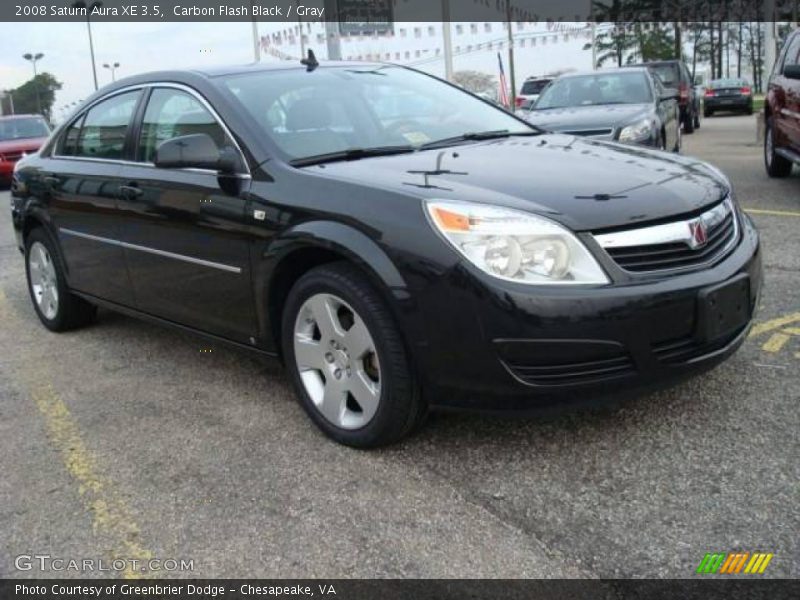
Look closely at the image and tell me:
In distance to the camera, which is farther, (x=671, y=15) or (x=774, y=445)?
(x=671, y=15)

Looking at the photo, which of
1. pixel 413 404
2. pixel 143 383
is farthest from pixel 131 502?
pixel 143 383

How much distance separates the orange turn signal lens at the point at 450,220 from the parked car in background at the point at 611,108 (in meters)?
5.86

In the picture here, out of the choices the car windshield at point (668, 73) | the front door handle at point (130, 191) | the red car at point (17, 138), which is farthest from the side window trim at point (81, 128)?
the car windshield at point (668, 73)

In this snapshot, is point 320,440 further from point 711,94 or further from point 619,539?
point 711,94

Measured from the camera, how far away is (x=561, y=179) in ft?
10.2

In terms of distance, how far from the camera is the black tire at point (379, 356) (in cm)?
298

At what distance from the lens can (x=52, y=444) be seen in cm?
356

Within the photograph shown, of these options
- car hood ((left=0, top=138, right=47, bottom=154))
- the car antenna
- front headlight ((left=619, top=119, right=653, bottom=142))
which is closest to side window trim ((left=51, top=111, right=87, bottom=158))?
the car antenna

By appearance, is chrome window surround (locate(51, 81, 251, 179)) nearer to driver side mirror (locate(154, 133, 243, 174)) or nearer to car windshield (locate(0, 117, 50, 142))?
driver side mirror (locate(154, 133, 243, 174))

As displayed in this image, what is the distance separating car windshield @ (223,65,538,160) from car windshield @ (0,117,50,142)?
16681mm

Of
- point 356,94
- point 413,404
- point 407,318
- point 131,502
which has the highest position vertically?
point 356,94

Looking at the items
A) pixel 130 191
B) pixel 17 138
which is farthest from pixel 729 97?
pixel 130 191

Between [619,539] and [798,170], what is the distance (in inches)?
377

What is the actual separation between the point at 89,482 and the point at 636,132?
680 centimetres
